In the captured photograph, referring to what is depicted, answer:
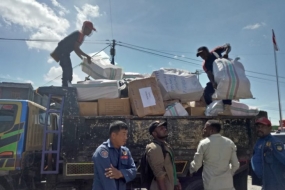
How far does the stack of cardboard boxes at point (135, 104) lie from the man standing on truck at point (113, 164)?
143 centimetres

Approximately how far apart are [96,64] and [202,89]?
2.01m

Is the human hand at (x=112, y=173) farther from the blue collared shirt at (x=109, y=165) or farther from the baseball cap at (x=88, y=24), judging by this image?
the baseball cap at (x=88, y=24)

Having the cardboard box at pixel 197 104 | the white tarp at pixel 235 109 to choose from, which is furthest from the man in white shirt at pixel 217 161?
the cardboard box at pixel 197 104

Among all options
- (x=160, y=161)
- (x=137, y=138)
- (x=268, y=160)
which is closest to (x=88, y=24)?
(x=137, y=138)

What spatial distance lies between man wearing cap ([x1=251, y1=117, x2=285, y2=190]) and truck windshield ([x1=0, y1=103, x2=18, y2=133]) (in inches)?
138

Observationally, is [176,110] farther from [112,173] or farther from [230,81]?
[112,173]

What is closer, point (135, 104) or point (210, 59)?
point (135, 104)

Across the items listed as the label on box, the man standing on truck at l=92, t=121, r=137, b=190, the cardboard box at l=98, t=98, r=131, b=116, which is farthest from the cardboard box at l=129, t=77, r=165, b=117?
the man standing on truck at l=92, t=121, r=137, b=190

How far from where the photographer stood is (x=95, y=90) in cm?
400

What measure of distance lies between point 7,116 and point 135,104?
1977mm

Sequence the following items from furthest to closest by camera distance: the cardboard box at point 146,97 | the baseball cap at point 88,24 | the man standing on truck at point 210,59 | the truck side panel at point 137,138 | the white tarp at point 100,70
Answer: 1. the baseball cap at point 88,24
2. the white tarp at point 100,70
3. the man standing on truck at point 210,59
4. the cardboard box at point 146,97
5. the truck side panel at point 137,138

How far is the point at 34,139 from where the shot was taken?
433cm

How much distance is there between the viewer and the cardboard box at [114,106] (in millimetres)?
3890

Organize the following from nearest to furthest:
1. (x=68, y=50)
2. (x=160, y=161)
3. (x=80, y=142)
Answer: (x=160, y=161)
(x=80, y=142)
(x=68, y=50)
